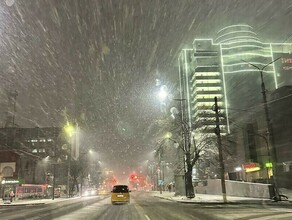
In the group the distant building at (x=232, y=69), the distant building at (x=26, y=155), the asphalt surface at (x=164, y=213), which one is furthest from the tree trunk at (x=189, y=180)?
the distant building at (x=232, y=69)

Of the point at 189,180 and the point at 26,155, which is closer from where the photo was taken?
the point at 189,180

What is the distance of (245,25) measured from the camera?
179 metres

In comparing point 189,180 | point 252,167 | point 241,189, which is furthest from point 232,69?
point 189,180

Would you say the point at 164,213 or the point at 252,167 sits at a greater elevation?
the point at 252,167

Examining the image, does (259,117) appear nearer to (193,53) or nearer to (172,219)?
(172,219)

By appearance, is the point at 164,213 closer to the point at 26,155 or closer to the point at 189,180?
the point at 189,180

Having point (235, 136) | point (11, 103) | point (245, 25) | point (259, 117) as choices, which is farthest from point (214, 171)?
point (245, 25)

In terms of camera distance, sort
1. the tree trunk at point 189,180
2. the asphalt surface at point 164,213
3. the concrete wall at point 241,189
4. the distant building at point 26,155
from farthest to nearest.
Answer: the distant building at point 26,155
the tree trunk at point 189,180
the concrete wall at point 241,189
the asphalt surface at point 164,213

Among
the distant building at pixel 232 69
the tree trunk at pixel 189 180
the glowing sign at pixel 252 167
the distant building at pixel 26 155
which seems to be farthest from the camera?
the distant building at pixel 232 69

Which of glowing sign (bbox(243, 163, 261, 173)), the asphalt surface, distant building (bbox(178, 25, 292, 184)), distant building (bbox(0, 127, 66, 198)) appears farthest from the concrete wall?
distant building (bbox(178, 25, 292, 184))

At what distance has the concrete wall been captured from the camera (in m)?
34.6

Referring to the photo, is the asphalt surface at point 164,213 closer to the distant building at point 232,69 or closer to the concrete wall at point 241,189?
the concrete wall at point 241,189

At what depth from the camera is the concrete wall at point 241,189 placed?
34612 millimetres

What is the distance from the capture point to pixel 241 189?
41.4m
